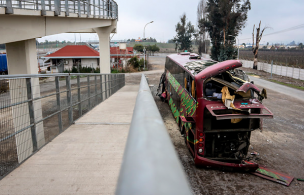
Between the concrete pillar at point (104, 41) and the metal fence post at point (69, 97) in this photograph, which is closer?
the metal fence post at point (69, 97)

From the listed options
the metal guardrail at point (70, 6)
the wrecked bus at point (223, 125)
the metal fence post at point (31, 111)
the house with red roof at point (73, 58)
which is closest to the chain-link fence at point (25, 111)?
the metal fence post at point (31, 111)

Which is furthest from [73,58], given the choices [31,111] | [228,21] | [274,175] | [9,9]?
[274,175]

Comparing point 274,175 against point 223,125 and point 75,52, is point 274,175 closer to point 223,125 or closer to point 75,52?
point 223,125

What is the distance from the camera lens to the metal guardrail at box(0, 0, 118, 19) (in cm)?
812

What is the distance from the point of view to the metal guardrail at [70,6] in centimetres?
812

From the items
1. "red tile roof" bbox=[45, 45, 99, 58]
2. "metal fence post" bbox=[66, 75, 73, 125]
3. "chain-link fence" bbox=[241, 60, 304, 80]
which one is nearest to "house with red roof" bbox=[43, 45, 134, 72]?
"red tile roof" bbox=[45, 45, 99, 58]

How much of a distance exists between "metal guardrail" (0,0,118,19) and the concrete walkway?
4543mm

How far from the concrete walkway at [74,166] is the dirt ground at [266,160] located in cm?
255

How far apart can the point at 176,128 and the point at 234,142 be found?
4.51 meters

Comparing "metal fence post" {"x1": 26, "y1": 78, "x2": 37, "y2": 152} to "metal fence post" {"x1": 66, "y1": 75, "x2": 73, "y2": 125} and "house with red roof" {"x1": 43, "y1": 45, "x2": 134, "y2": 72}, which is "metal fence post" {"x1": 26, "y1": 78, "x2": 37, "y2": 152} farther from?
"house with red roof" {"x1": 43, "y1": 45, "x2": 134, "y2": 72}

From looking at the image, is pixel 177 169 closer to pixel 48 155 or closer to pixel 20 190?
pixel 20 190

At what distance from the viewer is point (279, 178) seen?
666 centimetres

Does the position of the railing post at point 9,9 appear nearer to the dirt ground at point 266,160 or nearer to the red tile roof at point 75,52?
the dirt ground at point 266,160

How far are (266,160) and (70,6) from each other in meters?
11.6
